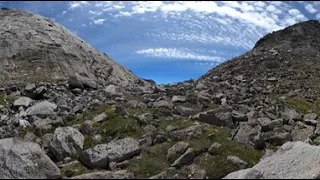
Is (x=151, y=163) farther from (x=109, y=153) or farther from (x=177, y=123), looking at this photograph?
(x=177, y=123)

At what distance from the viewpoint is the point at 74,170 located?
618 inches

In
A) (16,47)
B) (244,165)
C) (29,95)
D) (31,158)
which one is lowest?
(244,165)

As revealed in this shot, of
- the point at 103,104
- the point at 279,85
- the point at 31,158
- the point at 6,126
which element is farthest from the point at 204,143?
the point at 279,85

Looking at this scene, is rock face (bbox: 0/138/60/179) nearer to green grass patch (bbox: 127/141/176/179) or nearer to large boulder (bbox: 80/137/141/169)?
large boulder (bbox: 80/137/141/169)

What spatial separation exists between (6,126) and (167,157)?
10.0m

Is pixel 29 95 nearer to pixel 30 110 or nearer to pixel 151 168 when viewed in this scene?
pixel 30 110

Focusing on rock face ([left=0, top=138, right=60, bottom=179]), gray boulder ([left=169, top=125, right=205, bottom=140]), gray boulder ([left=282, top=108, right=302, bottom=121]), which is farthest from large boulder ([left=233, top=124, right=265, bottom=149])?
rock face ([left=0, top=138, right=60, bottom=179])

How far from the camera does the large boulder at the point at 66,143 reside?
17.3 m

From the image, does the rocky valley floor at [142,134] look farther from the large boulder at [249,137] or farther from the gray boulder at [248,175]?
the gray boulder at [248,175]

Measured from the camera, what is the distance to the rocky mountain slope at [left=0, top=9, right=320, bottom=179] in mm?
15539

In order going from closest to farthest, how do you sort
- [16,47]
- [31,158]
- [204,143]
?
[31,158]
[204,143]
[16,47]

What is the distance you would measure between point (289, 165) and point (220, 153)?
109 inches

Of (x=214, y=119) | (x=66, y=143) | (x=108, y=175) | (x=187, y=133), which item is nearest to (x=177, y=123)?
(x=187, y=133)

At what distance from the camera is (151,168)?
15.6 metres
